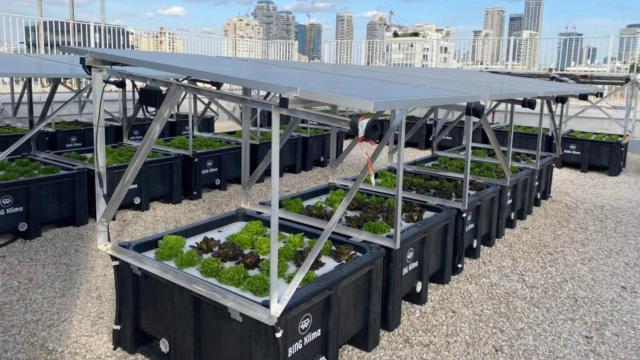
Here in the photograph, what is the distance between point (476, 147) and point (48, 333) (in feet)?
28.4

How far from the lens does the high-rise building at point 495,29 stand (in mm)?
20922

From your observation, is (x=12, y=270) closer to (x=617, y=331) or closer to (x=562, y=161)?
(x=617, y=331)

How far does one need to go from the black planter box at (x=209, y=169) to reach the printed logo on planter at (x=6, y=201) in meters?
2.94

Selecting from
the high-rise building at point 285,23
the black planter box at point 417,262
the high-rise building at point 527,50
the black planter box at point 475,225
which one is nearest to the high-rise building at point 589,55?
the high-rise building at point 527,50

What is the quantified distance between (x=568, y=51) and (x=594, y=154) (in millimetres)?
7425

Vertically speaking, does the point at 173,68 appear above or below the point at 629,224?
above

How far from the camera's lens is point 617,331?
5.31 metres

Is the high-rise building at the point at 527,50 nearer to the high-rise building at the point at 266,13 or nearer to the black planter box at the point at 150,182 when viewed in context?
the black planter box at the point at 150,182

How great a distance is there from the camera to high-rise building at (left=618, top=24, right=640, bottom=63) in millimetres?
17469

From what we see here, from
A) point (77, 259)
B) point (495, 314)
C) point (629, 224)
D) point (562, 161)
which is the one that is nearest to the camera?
point (495, 314)

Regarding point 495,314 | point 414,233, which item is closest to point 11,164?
point 414,233

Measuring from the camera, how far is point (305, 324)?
12.6 feet

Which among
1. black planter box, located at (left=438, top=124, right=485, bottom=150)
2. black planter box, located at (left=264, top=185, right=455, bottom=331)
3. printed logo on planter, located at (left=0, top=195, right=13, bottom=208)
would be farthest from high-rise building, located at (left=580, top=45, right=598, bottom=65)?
printed logo on planter, located at (left=0, top=195, right=13, bottom=208)

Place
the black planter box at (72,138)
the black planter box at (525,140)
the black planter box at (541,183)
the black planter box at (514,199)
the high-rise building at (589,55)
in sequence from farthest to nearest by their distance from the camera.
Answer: the high-rise building at (589,55), the black planter box at (525,140), the black planter box at (72,138), the black planter box at (541,183), the black planter box at (514,199)
